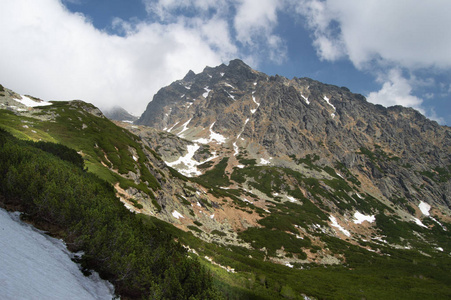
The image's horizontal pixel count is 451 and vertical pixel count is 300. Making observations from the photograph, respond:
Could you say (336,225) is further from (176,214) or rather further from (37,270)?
(37,270)

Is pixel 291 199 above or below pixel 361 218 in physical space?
below

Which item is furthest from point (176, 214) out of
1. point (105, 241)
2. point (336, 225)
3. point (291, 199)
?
point (291, 199)

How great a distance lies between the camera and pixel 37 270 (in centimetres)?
985

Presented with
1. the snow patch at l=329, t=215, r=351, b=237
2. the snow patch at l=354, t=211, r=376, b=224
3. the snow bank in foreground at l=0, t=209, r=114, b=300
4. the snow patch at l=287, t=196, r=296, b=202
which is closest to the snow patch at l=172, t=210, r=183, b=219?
the snow bank in foreground at l=0, t=209, r=114, b=300

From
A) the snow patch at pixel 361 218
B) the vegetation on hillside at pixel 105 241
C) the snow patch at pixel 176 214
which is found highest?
the snow patch at pixel 361 218

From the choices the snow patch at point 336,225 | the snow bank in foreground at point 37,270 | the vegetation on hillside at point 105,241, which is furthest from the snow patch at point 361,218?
the snow bank in foreground at point 37,270

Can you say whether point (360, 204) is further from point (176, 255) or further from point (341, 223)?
point (176, 255)

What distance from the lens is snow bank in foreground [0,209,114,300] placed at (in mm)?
8023

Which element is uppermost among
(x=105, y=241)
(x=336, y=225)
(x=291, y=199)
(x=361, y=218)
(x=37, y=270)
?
(x=361, y=218)

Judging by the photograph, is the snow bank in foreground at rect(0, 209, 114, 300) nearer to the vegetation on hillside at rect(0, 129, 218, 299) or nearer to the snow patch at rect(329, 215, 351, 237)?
the vegetation on hillside at rect(0, 129, 218, 299)

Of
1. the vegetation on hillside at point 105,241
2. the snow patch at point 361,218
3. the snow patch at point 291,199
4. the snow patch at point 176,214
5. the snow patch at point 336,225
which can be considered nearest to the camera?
the vegetation on hillside at point 105,241

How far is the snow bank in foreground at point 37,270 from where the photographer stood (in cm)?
802

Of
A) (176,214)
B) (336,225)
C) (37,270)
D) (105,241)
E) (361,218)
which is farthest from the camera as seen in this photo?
(361,218)

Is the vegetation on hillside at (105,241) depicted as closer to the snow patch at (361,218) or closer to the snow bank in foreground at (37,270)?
the snow bank in foreground at (37,270)
